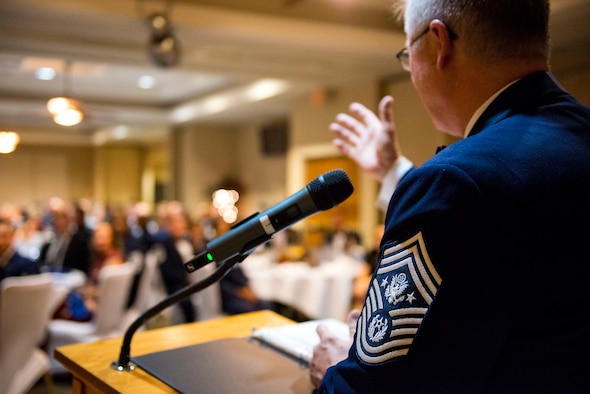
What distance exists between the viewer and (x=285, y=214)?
34.6 inches

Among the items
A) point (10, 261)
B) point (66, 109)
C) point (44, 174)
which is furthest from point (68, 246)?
point (44, 174)

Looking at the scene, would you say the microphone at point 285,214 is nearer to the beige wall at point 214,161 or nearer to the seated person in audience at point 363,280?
the beige wall at point 214,161

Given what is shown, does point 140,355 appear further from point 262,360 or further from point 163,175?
point 163,175

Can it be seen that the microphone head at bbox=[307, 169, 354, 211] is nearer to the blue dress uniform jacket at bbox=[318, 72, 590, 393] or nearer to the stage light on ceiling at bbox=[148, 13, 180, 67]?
the blue dress uniform jacket at bbox=[318, 72, 590, 393]

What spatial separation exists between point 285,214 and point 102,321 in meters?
3.48

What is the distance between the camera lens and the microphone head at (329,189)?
2.85 ft

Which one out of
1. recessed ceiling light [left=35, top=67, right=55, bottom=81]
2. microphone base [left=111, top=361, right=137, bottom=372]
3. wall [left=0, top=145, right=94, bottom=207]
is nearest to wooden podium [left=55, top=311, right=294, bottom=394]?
microphone base [left=111, top=361, right=137, bottom=372]

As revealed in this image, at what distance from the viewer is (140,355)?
1086mm

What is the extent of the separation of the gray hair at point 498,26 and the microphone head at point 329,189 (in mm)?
258

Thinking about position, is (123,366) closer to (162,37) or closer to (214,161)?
(162,37)

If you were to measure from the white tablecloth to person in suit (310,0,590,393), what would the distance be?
3800 millimetres

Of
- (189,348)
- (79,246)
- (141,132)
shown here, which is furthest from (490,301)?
(141,132)

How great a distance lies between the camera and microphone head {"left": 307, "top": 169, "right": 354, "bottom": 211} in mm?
869

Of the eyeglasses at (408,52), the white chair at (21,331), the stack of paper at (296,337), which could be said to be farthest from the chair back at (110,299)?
the eyeglasses at (408,52)
